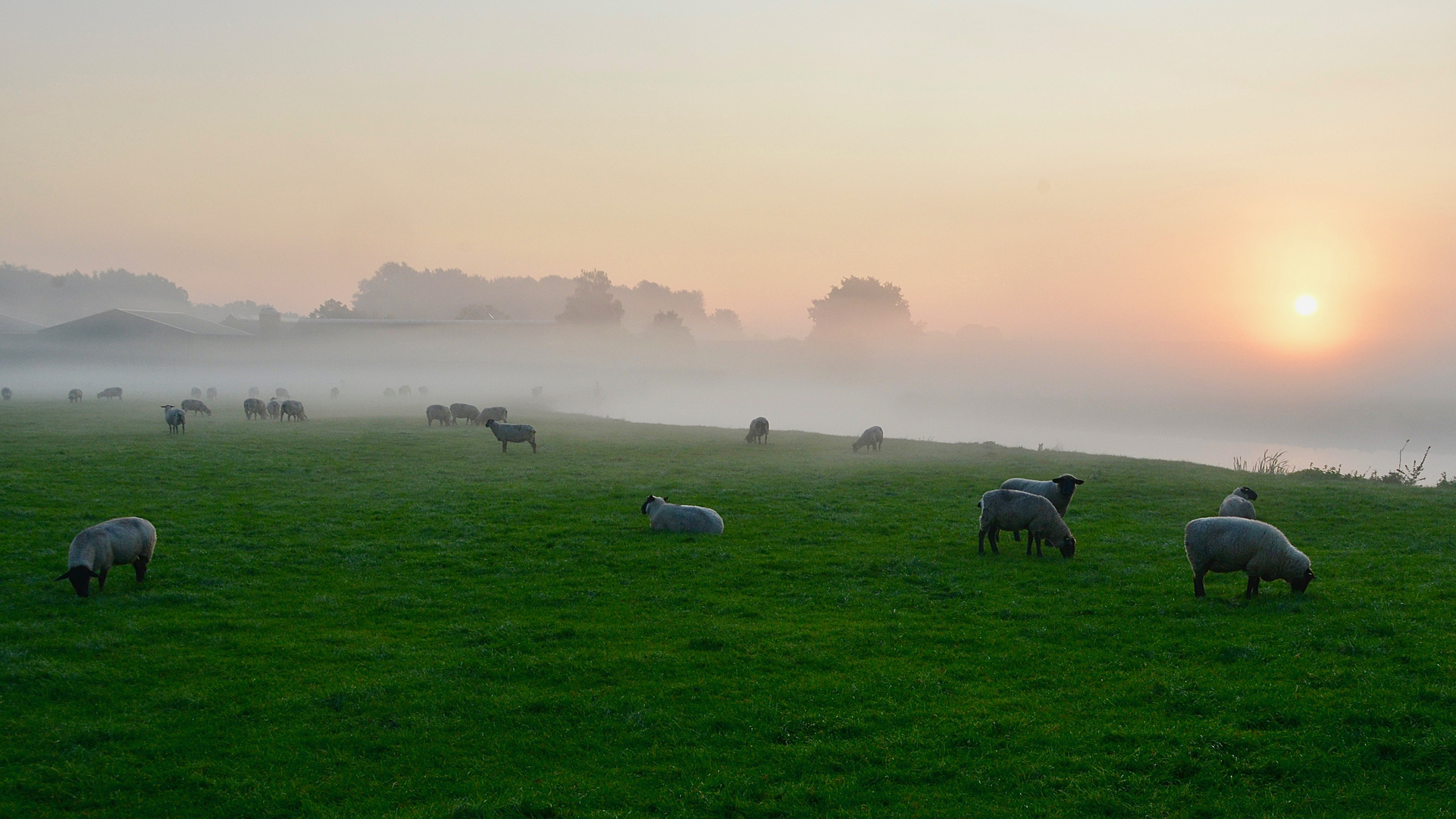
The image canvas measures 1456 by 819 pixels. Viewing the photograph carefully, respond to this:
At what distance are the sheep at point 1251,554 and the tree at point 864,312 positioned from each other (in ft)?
466

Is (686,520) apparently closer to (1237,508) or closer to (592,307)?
(1237,508)

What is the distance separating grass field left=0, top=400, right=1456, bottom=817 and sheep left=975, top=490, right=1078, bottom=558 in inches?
21.5

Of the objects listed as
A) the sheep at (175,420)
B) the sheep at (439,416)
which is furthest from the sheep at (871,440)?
the sheep at (175,420)

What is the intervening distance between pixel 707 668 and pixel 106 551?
1158 centimetres

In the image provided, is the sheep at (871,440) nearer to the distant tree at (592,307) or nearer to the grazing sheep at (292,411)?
the grazing sheep at (292,411)

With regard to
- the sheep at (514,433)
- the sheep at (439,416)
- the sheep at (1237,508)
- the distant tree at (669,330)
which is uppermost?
the distant tree at (669,330)

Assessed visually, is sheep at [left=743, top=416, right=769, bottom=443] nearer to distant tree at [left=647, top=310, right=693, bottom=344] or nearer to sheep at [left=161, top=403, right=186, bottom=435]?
sheep at [left=161, top=403, right=186, bottom=435]

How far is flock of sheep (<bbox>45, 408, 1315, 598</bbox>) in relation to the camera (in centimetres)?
1345

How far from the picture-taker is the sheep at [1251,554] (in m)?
13.4

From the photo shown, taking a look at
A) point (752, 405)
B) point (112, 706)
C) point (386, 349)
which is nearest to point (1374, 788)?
point (112, 706)

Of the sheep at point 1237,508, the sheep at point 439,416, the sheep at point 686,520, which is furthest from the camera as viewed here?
the sheep at point 439,416

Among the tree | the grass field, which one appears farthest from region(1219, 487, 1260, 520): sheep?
the tree

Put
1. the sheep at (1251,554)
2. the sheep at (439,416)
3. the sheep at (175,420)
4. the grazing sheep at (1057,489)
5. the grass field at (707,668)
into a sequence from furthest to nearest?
the sheep at (439,416) < the sheep at (175,420) < the grazing sheep at (1057,489) < the sheep at (1251,554) < the grass field at (707,668)

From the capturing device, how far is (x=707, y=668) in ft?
37.6
